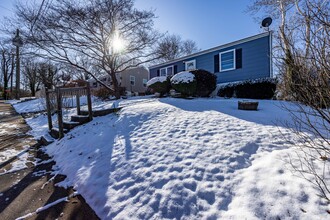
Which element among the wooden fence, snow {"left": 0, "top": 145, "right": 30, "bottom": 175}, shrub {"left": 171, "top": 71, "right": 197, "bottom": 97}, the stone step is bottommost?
snow {"left": 0, "top": 145, "right": 30, "bottom": 175}

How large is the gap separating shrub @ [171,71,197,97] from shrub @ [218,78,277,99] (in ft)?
8.42

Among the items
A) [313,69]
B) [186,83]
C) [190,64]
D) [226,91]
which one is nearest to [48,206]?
[313,69]

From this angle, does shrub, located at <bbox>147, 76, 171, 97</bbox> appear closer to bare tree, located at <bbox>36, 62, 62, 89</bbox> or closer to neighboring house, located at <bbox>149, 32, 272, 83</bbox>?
neighboring house, located at <bbox>149, 32, 272, 83</bbox>

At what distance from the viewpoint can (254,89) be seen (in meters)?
9.24

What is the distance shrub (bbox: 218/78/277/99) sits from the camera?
8812 mm

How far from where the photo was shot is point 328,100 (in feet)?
6.92

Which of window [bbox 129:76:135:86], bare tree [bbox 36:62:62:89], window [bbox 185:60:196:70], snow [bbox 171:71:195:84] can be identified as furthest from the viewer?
bare tree [bbox 36:62:62:89]

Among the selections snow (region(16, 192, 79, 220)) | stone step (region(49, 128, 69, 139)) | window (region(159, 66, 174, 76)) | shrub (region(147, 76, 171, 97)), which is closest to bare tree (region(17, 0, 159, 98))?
shrub (region(147, 76, 171, 97))

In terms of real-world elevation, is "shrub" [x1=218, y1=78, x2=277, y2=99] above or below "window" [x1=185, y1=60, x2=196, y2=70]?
below

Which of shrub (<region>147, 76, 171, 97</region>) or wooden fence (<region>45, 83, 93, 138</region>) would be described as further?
shrub (<region>147, 76, 171, 97</region>)

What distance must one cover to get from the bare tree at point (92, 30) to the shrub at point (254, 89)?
5414 mm

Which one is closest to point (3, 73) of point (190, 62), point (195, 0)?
point (190, 62)

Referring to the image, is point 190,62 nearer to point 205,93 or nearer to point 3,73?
point 205,93

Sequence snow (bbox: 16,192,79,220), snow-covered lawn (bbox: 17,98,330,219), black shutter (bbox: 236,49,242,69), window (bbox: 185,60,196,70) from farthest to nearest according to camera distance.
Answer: window (bbox: 185,60,196,70) < black shutter (bbox: 236,49,242,69) < snow (bbox: 16,192,79,220) < snow-covered lawn (bbox: 17,98,330,219)
